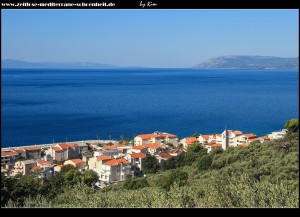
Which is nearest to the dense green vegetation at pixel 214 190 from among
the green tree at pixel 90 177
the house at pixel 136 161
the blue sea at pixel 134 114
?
the green tree at pixel 90 177

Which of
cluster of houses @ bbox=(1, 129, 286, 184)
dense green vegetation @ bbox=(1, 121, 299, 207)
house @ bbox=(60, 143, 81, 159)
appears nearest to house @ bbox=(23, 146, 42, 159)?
cluster of houses @ bbox=(1, 129, 286, 184)

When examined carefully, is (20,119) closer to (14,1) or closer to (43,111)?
(43,111)

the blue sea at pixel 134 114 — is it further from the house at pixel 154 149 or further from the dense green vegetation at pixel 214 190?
the dense green vegetation at pixel 214 190

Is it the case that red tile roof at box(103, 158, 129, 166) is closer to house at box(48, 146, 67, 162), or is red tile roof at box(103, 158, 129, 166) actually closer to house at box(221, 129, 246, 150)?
Answer: house at box(48, 146, 67, 162)

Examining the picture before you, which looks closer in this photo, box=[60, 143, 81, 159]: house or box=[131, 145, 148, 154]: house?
box=[131, 145, 148, 154]: house
